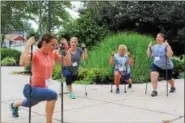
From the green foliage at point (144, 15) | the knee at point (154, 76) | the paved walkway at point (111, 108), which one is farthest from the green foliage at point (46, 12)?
the knee at point (154, 76)

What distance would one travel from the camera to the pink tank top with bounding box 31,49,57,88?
513 cm

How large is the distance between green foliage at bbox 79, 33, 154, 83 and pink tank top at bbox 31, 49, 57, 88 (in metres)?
5.92

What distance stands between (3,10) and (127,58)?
2203 centimetres

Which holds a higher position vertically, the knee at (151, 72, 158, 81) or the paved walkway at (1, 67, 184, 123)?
the knee at (151, 72, 158, 81)

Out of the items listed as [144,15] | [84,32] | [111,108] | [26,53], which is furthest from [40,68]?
[144,15]

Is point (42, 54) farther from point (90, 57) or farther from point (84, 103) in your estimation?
point (90, 57)

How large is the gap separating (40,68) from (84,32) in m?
11.6

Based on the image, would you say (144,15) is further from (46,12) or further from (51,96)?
(51,96)

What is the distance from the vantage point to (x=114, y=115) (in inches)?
249

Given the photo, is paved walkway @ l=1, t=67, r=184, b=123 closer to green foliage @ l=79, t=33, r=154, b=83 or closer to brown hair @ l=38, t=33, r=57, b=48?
brown hair @ l=38, t=33, r=57, b=48

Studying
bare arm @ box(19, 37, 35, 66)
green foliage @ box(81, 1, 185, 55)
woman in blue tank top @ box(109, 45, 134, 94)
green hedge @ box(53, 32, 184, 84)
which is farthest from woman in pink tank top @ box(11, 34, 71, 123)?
green foliage @ box(81, 1, 185, 55)

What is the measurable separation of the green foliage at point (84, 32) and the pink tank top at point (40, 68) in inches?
449

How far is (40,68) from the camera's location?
203 inches

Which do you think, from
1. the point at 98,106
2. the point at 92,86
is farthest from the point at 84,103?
the point at 92,86
